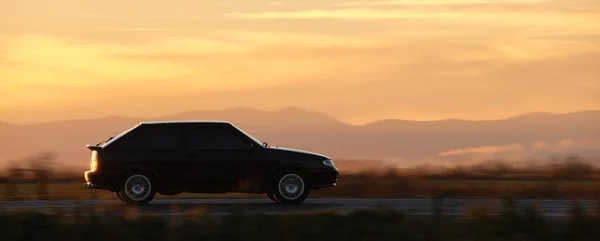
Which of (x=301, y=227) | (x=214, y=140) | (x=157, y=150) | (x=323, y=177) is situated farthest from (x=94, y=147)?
(x=301, y=227)

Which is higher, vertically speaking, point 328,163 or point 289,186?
point 328,163

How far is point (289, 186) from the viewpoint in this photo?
22.6 meters

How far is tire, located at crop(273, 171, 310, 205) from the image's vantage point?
2258 cm

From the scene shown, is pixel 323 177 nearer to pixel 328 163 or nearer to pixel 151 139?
pixel 328 163

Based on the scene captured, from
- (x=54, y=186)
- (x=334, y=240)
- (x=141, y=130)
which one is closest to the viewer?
(x=334, y=240)

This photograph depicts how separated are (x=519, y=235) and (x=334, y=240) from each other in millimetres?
2473

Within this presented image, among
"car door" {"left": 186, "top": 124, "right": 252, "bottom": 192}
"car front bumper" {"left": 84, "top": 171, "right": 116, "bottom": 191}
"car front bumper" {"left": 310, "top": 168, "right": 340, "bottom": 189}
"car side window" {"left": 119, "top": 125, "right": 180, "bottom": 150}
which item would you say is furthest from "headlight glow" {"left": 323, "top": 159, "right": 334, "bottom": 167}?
"car front bumper" {"left": 84, "top": 171, "right": 116, "bottom": 191}

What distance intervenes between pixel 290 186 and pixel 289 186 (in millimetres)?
20

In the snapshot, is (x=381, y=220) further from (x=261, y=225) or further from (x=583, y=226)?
(x=583, y=226)

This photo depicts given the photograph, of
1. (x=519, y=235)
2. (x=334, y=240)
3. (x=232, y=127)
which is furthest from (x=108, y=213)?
(x=232, y=127)

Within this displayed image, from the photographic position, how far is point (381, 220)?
15.3 metres

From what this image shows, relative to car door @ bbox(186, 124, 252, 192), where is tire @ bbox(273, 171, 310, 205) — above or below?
below

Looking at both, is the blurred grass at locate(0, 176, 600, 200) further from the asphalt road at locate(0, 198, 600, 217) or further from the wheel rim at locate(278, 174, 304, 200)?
the wheel rim at locate(278, 174, 304, 200)

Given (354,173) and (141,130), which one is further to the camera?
(354,173)
